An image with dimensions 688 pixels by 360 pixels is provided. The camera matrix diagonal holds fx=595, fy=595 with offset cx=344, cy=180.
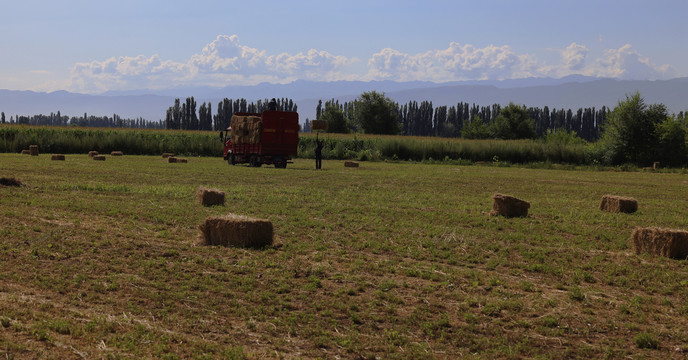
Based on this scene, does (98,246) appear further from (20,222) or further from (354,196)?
(354,196)

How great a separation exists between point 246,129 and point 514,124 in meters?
83.9

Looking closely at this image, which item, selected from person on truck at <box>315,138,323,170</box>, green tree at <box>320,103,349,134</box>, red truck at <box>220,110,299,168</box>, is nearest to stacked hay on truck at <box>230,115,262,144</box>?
red truck at <box>220,110,299,168</box>

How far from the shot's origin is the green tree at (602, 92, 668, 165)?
177 feet

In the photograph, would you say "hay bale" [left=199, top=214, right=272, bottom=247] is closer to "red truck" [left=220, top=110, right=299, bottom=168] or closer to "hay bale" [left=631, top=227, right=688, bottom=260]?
"hay bale" [left=631, top=227, right=688, bottom=260]

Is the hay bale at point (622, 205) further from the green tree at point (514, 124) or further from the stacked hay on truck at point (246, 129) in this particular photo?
the green tree at point (514, 124)

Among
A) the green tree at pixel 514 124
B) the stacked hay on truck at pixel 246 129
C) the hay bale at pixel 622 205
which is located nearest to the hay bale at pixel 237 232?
the hay bale at pixel 622 205

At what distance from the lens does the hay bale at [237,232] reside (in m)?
10.7

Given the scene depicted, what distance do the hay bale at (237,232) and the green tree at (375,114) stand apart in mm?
107500

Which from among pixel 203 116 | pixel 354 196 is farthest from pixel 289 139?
pixel 203 116

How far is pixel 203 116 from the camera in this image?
167 m

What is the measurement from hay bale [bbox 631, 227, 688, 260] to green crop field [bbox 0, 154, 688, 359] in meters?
0.24

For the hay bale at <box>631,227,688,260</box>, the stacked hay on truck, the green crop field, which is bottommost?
the green crop field

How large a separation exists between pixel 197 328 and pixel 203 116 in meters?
166

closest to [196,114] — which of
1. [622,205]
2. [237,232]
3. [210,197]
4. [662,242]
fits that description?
[210,197]
